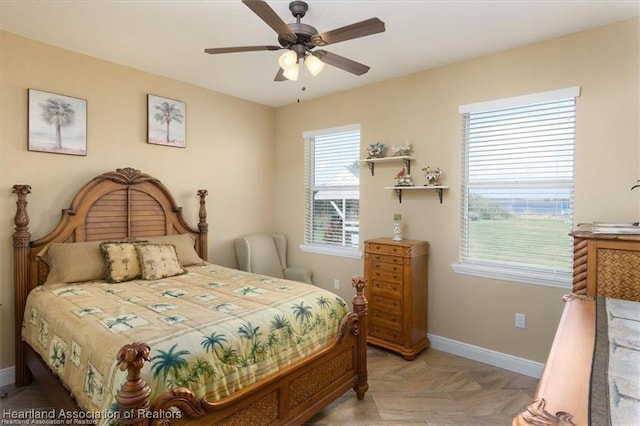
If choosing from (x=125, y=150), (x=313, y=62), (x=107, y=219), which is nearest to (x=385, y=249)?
(x=313, y=62)

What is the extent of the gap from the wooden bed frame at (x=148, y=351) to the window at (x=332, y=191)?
1389 mm

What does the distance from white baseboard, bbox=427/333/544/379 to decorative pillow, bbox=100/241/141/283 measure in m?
2.81

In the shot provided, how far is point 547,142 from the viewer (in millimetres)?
2824

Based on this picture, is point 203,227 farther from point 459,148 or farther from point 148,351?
point 459,148

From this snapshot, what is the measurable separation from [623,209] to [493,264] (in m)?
1.01

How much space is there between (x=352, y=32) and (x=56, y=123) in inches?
104

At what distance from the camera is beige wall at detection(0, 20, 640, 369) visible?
2.57 m

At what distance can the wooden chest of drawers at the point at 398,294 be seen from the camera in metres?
3.18

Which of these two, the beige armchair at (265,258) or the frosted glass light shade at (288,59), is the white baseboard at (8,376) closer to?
the beige armchair at (265,258)

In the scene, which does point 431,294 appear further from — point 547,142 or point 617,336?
point 617,336

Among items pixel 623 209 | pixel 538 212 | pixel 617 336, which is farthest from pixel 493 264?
pixel 617 336

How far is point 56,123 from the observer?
296 cm

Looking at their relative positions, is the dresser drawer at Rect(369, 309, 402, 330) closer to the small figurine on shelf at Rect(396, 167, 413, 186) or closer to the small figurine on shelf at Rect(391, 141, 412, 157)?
the small figurine on shelf at Rect(396, 167, 413, 186)

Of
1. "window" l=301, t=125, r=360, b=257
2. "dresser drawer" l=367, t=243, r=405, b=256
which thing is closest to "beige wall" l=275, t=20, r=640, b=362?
"window" l=301, t=125, r=360, b=257
